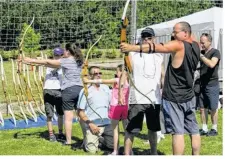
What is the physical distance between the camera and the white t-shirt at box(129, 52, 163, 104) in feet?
17.8

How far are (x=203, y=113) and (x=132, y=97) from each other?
2.35 metres

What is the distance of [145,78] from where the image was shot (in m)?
5.47

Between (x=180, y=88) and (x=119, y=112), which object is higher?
(x=180, y=88)

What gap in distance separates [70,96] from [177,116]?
7.13ft

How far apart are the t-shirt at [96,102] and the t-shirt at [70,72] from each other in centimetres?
29

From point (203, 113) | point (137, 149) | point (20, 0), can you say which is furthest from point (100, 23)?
point (137, 149)

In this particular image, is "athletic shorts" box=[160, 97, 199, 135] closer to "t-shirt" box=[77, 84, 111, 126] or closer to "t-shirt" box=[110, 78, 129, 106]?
"t-shirt" box=[110, 78, 129, 106]

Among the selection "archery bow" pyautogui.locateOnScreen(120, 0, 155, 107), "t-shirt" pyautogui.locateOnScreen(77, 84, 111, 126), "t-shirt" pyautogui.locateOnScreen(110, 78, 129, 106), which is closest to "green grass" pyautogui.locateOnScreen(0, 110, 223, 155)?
"t-shirt" pyautogui.locateOnScreen(77, 84, 111, 126)

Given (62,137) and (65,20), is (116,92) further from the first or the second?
(65,20)

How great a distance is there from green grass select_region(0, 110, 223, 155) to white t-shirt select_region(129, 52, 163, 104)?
42.4 inches

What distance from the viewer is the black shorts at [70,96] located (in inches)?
265

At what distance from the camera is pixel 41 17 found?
1162 cm

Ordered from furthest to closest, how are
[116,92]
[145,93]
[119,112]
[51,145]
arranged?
[51,145] < [116,92] < [119,112] < [145,93]

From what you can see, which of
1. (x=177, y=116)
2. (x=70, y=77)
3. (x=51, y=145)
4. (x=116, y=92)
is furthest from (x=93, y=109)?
(x=177, y=116)
